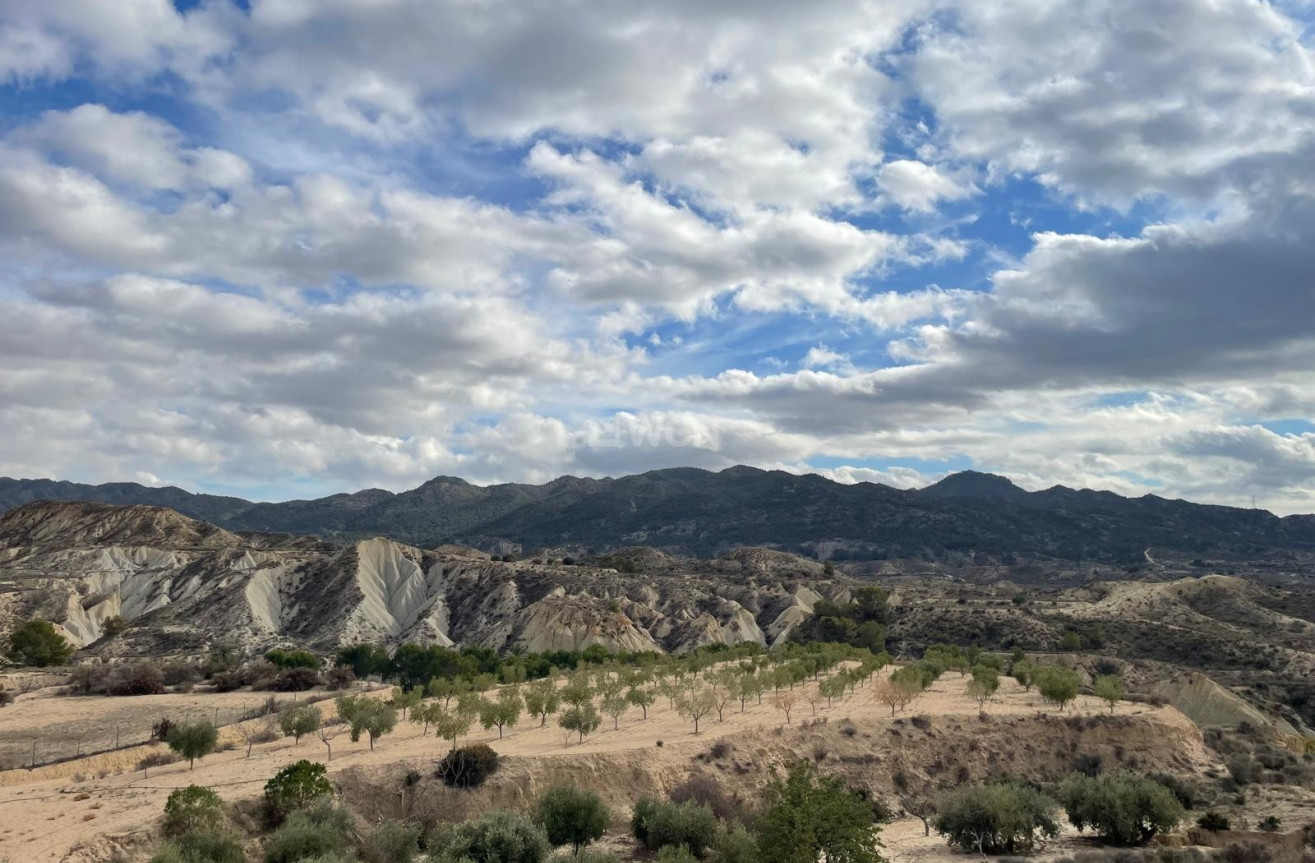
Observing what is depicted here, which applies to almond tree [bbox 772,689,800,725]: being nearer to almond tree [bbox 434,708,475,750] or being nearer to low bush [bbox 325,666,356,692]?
almond tree [bbox 434,708,475,750]

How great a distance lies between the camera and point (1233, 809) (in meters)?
40.2

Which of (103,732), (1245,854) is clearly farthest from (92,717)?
(1245,854)

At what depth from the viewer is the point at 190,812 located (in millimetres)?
28734

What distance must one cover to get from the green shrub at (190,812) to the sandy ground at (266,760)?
3.34 feet

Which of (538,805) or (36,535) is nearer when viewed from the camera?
(538,805)

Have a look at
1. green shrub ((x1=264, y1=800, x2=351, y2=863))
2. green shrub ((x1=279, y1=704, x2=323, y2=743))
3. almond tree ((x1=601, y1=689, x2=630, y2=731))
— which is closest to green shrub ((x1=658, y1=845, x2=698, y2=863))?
green shrub ((x1=264, y1=800, x2=351, y2=863))

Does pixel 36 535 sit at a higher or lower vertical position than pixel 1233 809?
higher

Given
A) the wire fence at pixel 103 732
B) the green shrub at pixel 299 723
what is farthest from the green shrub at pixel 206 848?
the wire fence at pixel 103 732

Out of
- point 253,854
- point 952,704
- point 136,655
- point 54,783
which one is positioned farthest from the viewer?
point 136,655

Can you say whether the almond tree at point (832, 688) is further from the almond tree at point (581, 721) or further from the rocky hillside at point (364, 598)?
the rocky hillside at point (364, 598)

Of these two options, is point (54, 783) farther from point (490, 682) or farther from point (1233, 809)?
point (1233, 809)

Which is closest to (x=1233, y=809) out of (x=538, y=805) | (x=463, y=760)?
(x=538, y=805)

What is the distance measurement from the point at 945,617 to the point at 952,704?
55717mm

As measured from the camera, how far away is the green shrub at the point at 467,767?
1401 inches
